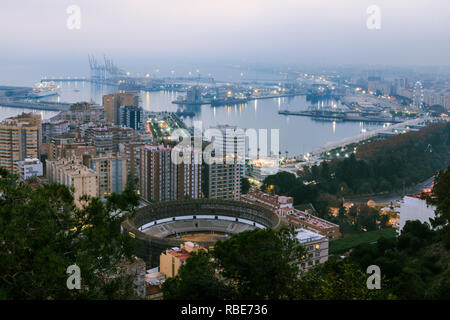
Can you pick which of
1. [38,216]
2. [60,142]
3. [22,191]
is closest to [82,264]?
[38,216]

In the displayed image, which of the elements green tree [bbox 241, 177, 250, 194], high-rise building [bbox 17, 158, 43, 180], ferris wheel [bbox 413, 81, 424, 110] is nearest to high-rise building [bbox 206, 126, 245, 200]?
green tree [bbox 241, 177, 250, 194]

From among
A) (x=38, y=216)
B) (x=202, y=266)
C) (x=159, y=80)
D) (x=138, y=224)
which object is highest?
(x=159, y=80)

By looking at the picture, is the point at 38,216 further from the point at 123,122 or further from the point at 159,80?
the point at 159,80

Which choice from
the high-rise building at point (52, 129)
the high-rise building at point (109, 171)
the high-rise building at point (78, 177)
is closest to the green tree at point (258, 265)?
the high-rise building at point (78, 177)

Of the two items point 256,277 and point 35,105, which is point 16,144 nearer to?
point 256,277

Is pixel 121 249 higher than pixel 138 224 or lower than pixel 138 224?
higher

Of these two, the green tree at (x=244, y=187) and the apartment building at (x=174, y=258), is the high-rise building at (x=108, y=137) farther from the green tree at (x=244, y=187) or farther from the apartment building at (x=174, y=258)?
the apartment building at (x=174, y=258)
